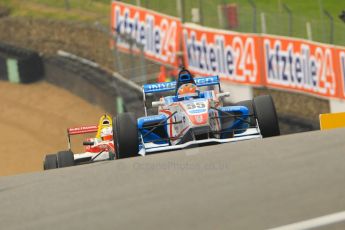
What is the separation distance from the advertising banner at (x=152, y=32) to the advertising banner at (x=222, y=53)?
39 cm

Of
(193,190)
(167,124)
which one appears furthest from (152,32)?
(193,190)

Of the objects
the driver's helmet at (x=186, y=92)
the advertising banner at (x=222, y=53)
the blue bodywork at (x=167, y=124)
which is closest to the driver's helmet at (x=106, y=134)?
the blue bodywork at (x=167, y=124)

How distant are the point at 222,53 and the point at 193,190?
14463mm

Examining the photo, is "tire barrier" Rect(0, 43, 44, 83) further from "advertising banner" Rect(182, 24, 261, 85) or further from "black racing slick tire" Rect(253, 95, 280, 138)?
"black racing slick tire" Rect(253, 95, 280, 138)

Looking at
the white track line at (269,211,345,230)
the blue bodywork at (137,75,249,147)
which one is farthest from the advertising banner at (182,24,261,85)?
the white track line at (269,211,345,230)

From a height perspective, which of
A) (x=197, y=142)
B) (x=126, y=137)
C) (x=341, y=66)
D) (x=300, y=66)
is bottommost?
(x=197, y=142)

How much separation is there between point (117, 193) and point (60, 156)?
5.18 metres

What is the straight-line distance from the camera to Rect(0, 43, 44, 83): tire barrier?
26328 mm

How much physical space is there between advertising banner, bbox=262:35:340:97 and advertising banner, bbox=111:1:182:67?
12.1ft

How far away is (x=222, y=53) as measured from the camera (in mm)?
21156

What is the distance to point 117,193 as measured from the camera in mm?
7020

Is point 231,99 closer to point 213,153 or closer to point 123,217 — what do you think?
point 213,153

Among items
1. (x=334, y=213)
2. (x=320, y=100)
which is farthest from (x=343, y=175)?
(x=320, y=100)

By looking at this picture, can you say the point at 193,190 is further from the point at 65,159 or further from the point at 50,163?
the point at 50,163
